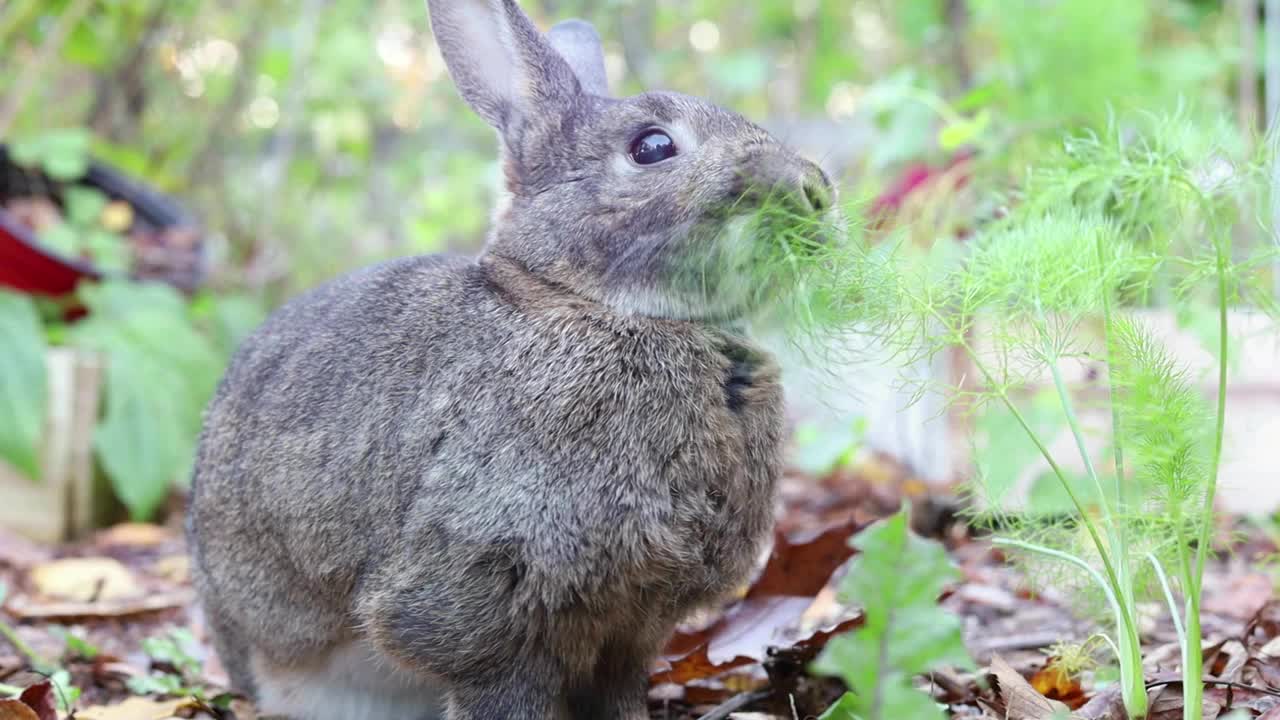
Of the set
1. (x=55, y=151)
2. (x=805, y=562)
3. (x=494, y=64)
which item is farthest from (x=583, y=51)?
(x=55, y=151)

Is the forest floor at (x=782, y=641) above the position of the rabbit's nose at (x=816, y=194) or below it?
below

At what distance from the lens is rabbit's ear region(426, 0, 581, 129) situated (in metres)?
2.55

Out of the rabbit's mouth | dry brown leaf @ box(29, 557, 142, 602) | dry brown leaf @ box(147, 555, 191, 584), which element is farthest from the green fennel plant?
dry brown leaf @ box(147, 555, 191, 584)

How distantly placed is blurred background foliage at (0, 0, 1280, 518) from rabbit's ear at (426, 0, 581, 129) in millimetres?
1085

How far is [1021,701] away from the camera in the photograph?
218 cm

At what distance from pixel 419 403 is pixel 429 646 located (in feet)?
1.46

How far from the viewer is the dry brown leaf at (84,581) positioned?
12.2ft

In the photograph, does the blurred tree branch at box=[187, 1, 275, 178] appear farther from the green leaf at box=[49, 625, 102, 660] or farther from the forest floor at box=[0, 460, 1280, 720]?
the green leaf at box=[49, 625, 102, 660]

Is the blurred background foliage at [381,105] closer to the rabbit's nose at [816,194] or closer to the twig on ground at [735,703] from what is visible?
the rabbit's nose at [816,194]

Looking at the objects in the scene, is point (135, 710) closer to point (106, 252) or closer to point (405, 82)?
point (106, 252)

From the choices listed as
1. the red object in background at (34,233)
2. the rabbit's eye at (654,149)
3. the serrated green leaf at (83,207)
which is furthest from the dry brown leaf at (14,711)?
the serrated green leaf at (83,207)

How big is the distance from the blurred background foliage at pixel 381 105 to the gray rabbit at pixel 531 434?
0.88 metres

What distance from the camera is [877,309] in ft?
6.82

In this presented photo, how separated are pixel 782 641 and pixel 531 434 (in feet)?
3.12
